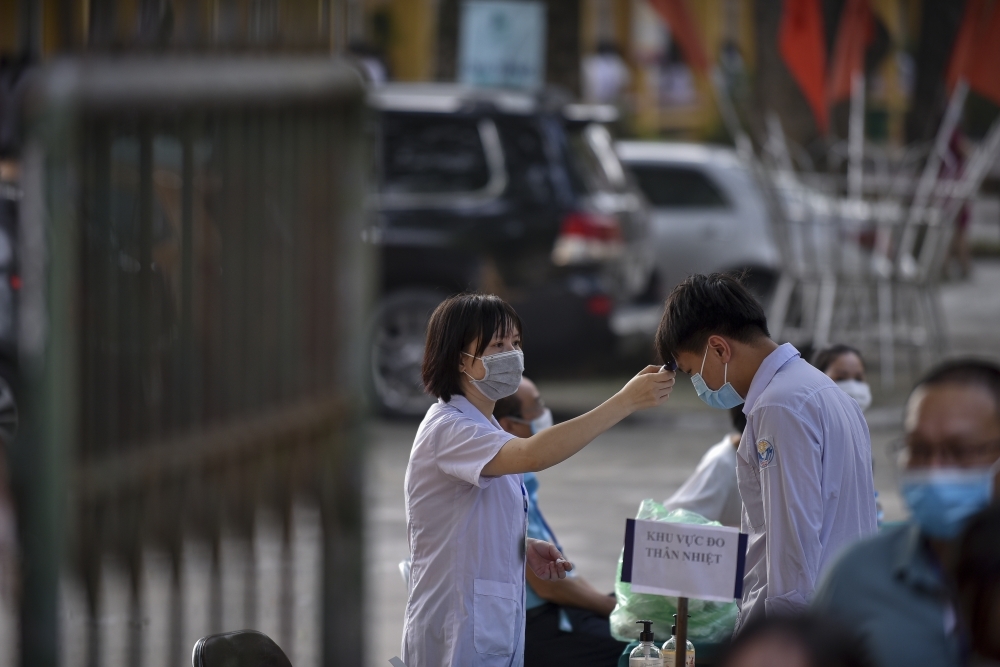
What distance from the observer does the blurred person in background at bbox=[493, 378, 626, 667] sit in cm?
448

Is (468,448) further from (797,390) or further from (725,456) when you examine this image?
(725,456)

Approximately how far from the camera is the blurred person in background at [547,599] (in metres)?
4.48

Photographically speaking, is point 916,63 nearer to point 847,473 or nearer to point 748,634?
point 847,473

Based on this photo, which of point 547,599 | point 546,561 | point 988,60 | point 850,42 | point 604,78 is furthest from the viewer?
point 604,78

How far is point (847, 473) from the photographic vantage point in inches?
133

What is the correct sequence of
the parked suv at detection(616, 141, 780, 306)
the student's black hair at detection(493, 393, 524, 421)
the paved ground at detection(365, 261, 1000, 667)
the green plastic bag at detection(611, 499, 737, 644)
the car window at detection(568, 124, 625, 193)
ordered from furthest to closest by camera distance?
the parked suv at detection(616, 141, 780, 306), the car window at detection(568, 124, 625, 193), the paved ground at detection(365, 261, 1000, 667), the student's black hair at detection(493, 393, 524, 421), the green plastic bag at detection(611, 499, 737, 644)

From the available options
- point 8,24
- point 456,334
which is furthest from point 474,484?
point 8,24

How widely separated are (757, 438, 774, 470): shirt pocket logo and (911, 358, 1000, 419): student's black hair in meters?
0.75

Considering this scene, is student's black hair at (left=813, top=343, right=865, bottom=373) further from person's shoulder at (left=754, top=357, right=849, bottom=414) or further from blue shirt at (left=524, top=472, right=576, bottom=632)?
person's shoulder at (left=754, top=357, right=849, bottom=414)

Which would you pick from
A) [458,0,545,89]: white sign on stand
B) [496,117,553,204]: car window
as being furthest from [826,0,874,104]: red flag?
[458,0,545,89]: white sign on stand

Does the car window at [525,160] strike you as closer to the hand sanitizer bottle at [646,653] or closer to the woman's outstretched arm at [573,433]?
the hand sanitizer bottle at [646,653]

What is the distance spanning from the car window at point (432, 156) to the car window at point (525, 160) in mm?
184

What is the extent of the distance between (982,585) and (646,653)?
1633 millimetres

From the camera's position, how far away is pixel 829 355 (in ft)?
16.3
